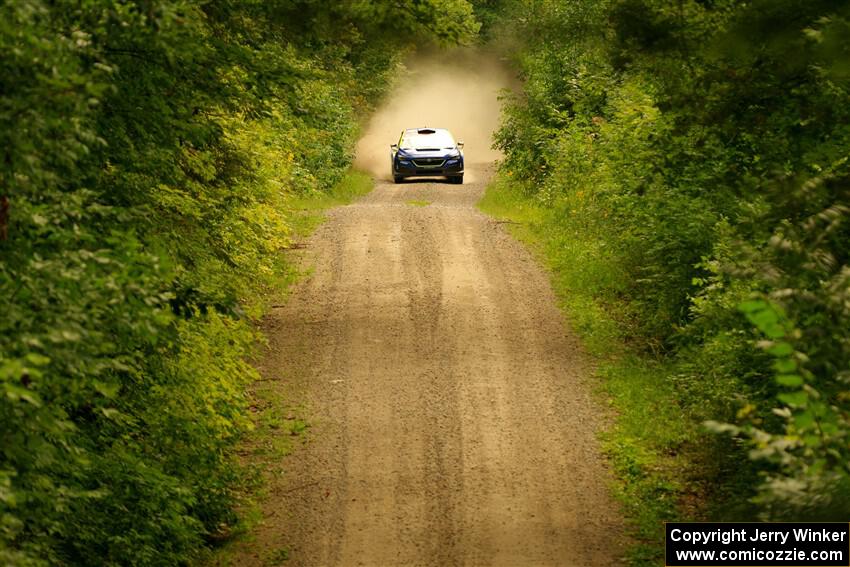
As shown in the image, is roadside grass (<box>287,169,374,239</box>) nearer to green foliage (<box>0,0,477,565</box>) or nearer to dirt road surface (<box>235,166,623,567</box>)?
dirt road surface (<box>235,166,623,567</box>)

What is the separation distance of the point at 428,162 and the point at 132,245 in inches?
1206

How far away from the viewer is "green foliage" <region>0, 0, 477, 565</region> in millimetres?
6148

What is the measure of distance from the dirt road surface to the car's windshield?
13.9 metres

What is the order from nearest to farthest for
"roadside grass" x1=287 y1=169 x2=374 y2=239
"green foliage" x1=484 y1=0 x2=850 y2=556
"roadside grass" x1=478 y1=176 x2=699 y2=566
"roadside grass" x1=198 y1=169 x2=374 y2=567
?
"green foliage" x1=484 y1=0 x2=850 y2=556 → "roadside grass" x1=198 y1=169 x2=374 y2=567 → "roadside grass" x1=478 y1=176 x2=699 y2=566 → "roadside grass" x1=287 y1=169 x2=374 y2=239

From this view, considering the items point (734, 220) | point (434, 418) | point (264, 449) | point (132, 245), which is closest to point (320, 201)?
→ point (434, 418)

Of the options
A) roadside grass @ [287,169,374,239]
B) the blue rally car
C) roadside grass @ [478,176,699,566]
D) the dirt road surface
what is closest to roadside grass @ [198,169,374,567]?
the dirt road surface

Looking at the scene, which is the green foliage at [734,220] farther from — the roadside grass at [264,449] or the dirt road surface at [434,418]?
the roadside grass at [264,449]

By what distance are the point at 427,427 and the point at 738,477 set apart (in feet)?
13.9

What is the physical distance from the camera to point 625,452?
1376 centimetres

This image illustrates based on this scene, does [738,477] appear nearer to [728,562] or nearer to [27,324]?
[728,562]

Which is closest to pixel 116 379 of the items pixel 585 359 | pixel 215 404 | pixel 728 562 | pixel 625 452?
pixel 215 404

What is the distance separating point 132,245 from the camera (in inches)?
284

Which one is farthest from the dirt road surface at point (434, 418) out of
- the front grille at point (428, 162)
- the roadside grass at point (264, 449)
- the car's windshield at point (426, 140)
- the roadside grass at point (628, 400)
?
the car's windshield at point (426, 140)

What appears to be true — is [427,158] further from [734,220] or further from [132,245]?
[132,245]
